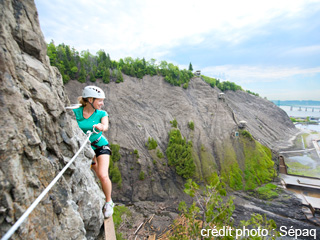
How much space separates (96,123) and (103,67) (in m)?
33.5

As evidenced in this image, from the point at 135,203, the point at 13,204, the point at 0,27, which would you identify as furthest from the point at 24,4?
the point at 135,203

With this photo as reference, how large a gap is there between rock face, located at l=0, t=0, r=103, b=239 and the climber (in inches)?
30.7

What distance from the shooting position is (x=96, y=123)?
14.2 feet

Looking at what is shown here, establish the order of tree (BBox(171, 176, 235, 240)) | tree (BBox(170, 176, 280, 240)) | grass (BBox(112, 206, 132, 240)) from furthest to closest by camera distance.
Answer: grass (BBox(112, 206, 132, 240)) → tree (BBox(171, 176, 235, 240)) → tree (BBox(170, 176, 280, 240))

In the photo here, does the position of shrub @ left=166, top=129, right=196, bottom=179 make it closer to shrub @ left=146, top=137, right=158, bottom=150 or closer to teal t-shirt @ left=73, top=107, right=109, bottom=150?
shrub @ left=146, top=137, right=158, bottom=150

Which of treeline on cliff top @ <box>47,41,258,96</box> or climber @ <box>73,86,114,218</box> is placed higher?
treeline on cliff top @ <box>47,41,258,96</box>

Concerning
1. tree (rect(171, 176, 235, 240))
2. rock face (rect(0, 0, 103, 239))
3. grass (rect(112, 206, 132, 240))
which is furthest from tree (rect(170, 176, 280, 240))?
grass (rect(112, 206, 132, 240))

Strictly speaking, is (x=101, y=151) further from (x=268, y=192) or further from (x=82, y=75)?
(x=82, y=75)

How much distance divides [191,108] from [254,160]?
15.3 metres

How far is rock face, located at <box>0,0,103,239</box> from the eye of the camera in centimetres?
194

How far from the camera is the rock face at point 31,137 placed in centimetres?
194

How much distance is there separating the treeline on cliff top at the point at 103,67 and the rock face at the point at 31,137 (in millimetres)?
30106

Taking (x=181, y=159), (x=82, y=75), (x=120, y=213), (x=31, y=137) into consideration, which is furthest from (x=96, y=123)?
(x=82, y=75)

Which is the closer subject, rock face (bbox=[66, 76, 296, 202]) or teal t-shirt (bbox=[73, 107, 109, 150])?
teal t-shirt (bbox=[73, 107, 109, 150])
